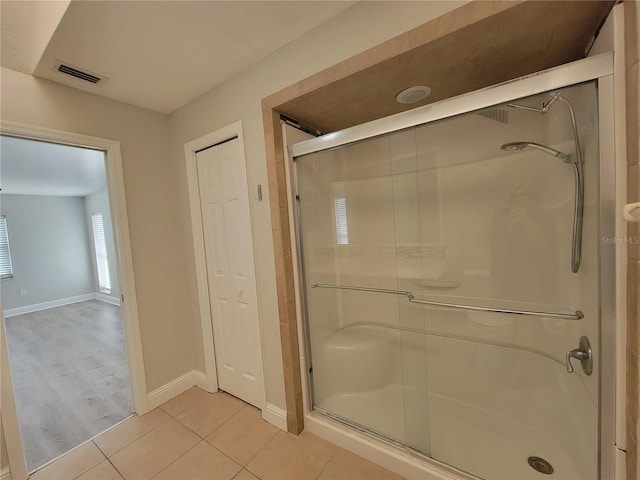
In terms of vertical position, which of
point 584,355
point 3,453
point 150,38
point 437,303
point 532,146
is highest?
point 150,38

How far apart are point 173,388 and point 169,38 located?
2.46 metres

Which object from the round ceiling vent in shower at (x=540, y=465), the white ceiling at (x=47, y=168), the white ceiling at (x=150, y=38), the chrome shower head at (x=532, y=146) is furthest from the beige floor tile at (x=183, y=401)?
the chrome shower head at (x=532, y=146)

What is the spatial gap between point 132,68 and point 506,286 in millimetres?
2670

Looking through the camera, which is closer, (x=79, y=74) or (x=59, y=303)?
(x=79, y=74)

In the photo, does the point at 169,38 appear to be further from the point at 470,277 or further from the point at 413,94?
the point at 470,277

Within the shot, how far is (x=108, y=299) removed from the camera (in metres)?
5.47

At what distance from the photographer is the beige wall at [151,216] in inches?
66.3

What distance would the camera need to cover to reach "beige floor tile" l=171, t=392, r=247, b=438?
1748 mm

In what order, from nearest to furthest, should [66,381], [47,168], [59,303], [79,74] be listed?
1. [79,74]
2. [66,381]
3. [47,168]
4. [59,303]

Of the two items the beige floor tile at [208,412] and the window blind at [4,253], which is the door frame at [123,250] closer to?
the beige floor tile at [208,412]

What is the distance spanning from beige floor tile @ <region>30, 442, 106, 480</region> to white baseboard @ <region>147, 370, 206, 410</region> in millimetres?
379

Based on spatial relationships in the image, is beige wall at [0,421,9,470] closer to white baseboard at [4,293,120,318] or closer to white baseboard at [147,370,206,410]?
white baseboard at [147,370,206,410]

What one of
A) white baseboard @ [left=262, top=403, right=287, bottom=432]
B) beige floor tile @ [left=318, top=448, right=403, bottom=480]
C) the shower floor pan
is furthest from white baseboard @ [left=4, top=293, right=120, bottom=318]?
beige floor tile @ [left=318, top=448, right=403, bottom=480]

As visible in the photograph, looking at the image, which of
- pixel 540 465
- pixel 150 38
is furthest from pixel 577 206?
Result: pixel 150 38
